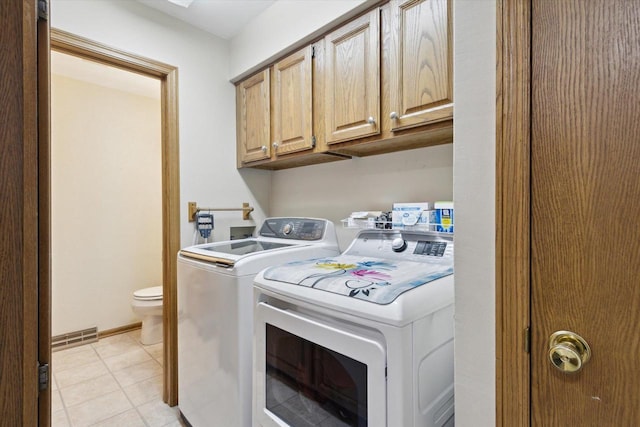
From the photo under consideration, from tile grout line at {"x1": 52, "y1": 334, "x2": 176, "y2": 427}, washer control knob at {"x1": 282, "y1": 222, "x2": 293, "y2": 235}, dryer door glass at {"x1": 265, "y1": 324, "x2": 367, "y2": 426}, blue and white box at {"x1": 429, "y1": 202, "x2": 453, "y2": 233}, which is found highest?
blue and white box at {"x1": 429, "y1": 202, "x2": 453, "y2": 233}

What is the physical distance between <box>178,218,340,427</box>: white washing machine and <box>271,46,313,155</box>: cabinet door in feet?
1.76

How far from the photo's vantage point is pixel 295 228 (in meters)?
2.01

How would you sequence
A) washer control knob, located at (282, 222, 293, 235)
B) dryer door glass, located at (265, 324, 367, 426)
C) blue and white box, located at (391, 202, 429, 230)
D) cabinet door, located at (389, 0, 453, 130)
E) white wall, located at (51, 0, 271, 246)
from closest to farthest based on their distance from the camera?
dryer door glass, located at (265, 324, 367, 426) < cabinet door, located at (389, 0, 453, 130) < blue and white box, located at (391, 202, 429, 230) < white wall, located at (51, 0, 271, 246) < washer control knob, located at (282, 222, 293, 235)

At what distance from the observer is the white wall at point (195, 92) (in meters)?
1.81

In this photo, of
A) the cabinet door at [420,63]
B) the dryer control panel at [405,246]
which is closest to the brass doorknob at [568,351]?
the dryer control panel at [405,246]

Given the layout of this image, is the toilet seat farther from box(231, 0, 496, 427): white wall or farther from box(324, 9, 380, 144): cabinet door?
box(231, 0, 496, 427): white wall

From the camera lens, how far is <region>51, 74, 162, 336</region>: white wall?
2777 millimetres

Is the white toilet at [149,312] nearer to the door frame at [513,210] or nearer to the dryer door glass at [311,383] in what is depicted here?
the dryer door glass at [311,383]

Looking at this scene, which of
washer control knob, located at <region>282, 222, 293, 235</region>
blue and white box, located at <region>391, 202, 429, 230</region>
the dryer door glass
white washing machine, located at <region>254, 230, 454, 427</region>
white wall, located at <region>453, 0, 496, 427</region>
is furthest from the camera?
washer control knob, located at <region>282, 222, 293, 235</region>

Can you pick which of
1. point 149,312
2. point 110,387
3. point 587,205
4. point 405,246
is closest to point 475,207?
point 587,205

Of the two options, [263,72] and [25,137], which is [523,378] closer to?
[25,137]

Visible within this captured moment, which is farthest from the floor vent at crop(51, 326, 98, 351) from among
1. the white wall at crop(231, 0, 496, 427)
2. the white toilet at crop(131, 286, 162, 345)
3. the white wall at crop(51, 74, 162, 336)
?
the white wall at crop(231, 0, 496, 427)

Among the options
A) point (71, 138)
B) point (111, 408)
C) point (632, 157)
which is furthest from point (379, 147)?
point (71, 138)

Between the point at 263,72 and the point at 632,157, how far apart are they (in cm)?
205
